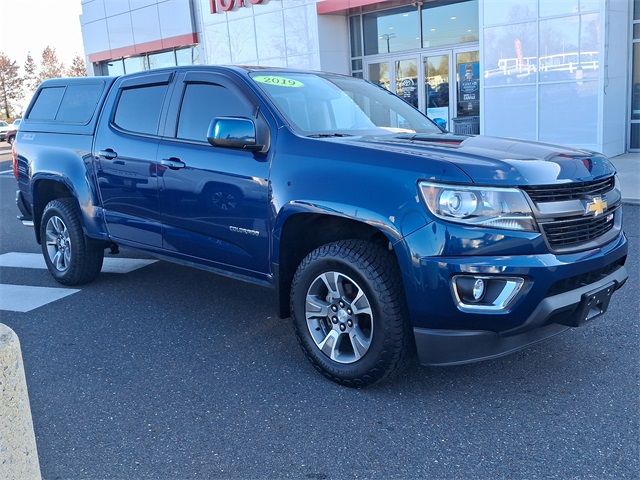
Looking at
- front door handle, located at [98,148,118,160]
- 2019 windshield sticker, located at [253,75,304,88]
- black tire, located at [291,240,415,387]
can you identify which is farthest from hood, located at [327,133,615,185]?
front door handle, located at [98,148,118,160]

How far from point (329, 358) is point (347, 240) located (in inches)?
27.9

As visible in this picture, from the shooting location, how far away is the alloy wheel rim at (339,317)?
3.61 meters

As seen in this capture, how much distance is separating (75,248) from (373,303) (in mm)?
3459

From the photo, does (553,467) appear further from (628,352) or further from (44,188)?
(44,188)

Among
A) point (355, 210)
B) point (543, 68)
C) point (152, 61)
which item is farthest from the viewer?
point (152, 61)

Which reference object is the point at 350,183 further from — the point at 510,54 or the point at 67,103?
the point at 510,54

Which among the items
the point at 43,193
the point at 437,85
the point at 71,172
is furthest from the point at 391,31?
the point at 71,172

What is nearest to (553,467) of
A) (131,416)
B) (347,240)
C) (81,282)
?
(347,240)

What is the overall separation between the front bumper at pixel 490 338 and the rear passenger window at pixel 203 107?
6.62 feet

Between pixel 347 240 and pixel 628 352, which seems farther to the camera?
pixel 628 352

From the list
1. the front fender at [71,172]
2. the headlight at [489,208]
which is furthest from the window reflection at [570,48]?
the headlight at [489,208]

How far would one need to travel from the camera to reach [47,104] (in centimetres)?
625

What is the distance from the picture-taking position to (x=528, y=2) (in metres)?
13.4

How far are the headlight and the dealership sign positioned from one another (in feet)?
55.7
